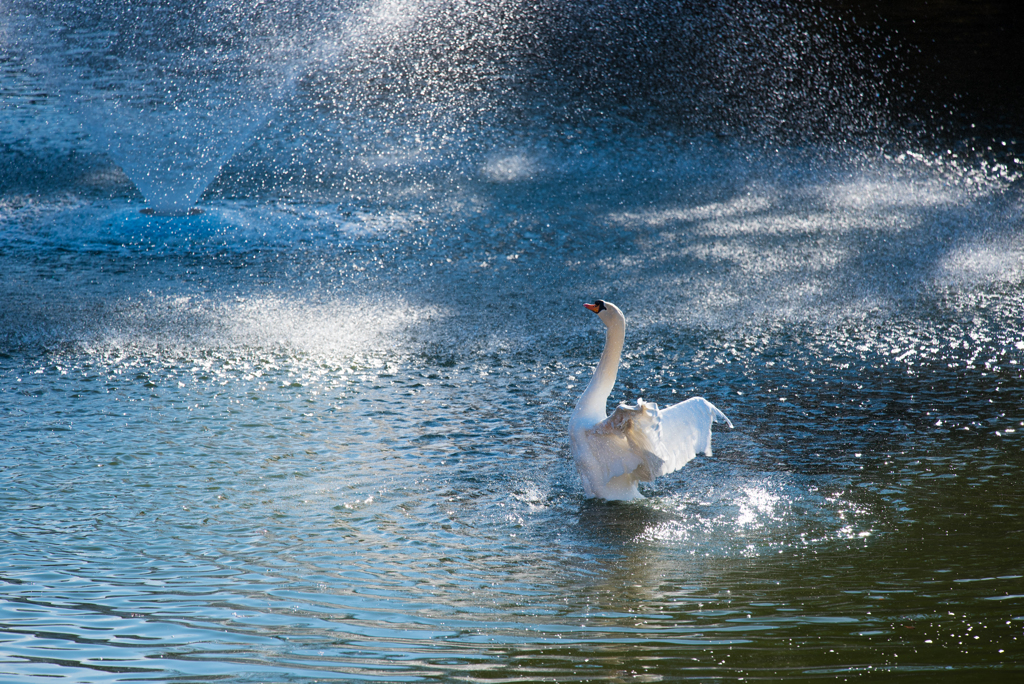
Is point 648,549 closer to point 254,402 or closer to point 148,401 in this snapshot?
point 254,402

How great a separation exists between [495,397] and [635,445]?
1640 mm

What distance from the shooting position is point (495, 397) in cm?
567

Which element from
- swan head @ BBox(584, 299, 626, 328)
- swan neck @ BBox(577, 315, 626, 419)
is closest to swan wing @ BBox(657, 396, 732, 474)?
swan neck @ BBox(577, 315, 626, 419)

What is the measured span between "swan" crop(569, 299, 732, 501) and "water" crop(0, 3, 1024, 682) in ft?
0.51

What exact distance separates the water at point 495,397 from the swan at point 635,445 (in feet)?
0.51

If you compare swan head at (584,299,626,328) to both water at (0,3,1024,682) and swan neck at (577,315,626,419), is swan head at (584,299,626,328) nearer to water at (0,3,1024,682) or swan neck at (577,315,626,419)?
swan neck at (577,315,626,419)

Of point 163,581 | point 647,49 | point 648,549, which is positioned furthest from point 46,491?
point 647,49

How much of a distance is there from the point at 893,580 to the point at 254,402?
360 centimetres

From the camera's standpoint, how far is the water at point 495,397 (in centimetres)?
290

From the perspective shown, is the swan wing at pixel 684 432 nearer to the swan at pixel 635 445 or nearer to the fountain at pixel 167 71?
the swan at pixel 635 445

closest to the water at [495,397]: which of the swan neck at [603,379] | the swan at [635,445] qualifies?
the swan at [635,445]

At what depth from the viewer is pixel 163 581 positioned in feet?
10.9

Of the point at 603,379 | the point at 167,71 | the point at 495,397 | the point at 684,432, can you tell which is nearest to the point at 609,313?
the point at 603,379

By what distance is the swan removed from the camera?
161 inches
